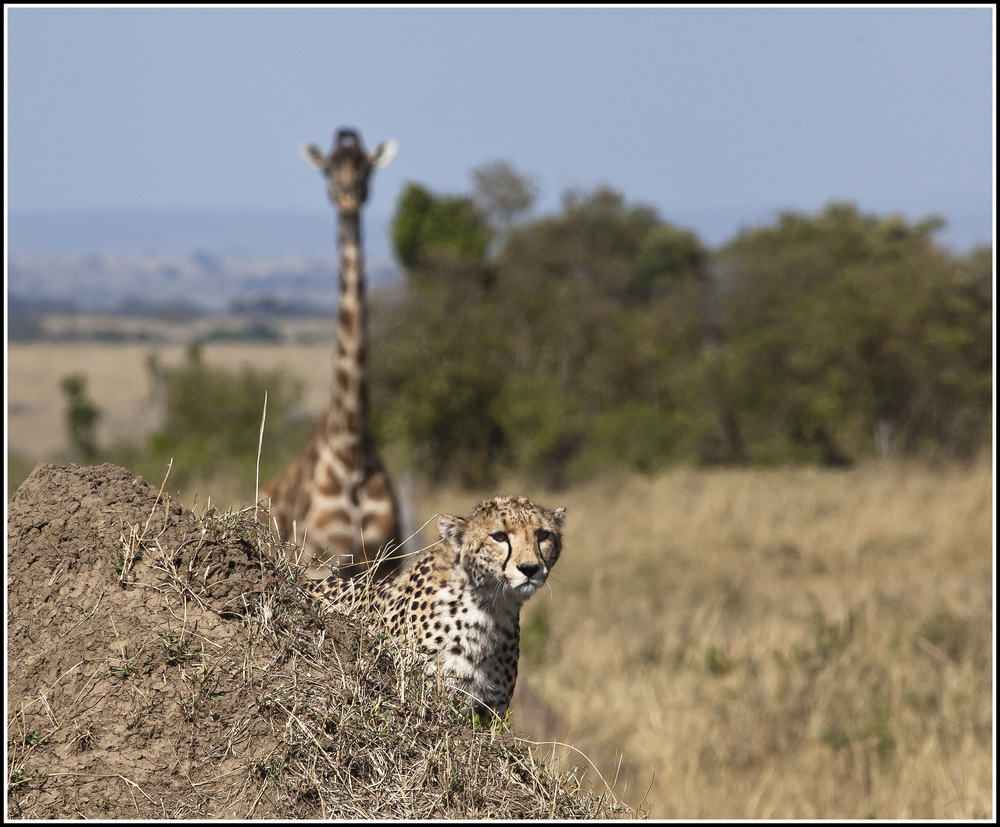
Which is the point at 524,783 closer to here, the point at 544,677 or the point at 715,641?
the point at 544,677

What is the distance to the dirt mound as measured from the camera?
9.14 feet

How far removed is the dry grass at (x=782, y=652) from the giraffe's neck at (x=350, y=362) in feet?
8.95

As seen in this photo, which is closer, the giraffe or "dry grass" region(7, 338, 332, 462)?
the giraffe

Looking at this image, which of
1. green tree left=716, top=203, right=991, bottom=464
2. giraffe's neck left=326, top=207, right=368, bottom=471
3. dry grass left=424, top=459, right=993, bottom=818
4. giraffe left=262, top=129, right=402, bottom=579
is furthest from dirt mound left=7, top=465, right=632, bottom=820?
green tree left=716, top=203, right=991, bottom=464

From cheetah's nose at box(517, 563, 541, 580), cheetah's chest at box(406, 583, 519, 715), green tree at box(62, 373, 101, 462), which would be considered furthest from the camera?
green tree at box(62, 373, 101, 462)

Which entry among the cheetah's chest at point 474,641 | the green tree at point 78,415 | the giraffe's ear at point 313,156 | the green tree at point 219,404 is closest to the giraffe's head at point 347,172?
the giraffe's ear at point 313,156

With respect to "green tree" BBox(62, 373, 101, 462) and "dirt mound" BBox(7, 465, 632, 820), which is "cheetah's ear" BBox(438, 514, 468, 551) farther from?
"green tree" BBox(62, 373, 101, 462)

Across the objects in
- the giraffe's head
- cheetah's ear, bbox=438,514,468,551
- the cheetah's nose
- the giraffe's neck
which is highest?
the giraffe's head

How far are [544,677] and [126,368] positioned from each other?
66.0m

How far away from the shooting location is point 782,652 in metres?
10.4

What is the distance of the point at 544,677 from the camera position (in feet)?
31.9

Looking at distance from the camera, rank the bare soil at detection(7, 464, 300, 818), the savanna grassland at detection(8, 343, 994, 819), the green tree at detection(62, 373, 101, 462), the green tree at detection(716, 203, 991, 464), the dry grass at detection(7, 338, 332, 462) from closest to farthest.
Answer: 1. the bare soil at detection(7, 464, 300, 818)
2. the savanna grassland at detection(8, 343, 994, 819)
3. the green tree at detection(716, 203, 991, 464)
4. the green tree at detection(62, 373, 101, 462)
5. the dry grass at detection(7, 338, 332, 462)

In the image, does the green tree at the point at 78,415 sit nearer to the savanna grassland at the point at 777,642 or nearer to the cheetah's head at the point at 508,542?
the savanna grassland at the point at 777,642

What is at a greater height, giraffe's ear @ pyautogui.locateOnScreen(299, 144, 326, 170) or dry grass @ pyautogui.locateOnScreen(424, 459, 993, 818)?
giraffe's ear @ pyautogui.locateOnScreen(299, 144, 326, 170)
